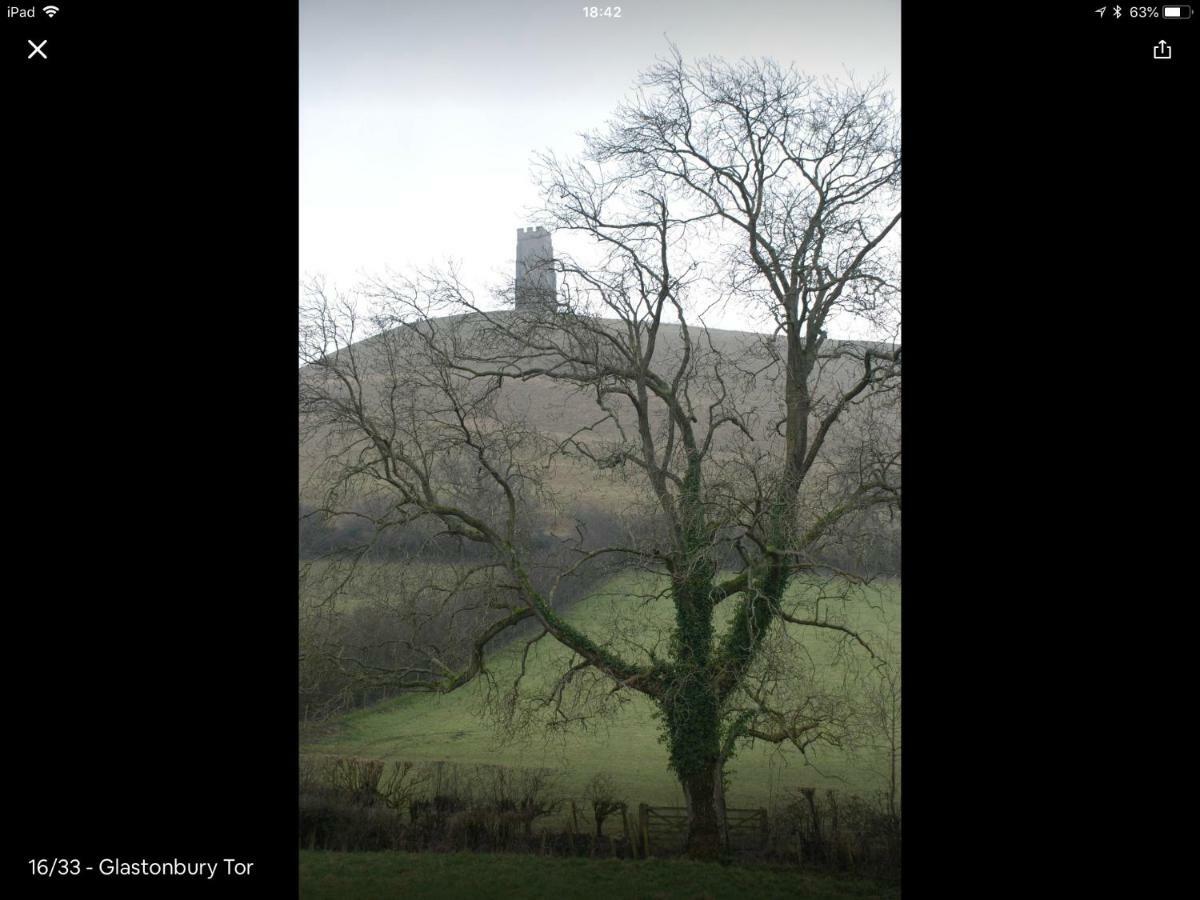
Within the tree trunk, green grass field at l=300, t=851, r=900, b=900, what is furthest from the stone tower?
green grass field at l=300, t=851, r=900, b=900

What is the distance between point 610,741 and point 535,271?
5.15m

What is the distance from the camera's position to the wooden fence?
8125mm

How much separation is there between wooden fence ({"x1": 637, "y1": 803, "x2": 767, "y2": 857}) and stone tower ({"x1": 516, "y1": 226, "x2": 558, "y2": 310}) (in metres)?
5.28

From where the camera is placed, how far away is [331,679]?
8.63 m

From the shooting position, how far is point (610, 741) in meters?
9.12

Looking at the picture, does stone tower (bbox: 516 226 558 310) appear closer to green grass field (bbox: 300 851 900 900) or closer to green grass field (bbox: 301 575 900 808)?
green grass field (bbox: 301 575 900 808)

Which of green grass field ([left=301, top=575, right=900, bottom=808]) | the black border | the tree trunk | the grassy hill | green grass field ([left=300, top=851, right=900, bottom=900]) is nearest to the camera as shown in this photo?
the black border

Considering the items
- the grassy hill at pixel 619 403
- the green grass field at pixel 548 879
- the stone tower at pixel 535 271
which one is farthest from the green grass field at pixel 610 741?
the stone tower at pixel 535 271

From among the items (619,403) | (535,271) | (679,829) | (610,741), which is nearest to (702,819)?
(679,829)

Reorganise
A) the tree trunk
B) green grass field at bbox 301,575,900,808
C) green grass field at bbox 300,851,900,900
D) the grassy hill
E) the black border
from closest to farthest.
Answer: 1. the black border
2. green grass field at bbox 300,851,900,900
3. the tree trunk
4. green grass field at bbox 301,575,900,808
5. the grassy hill
